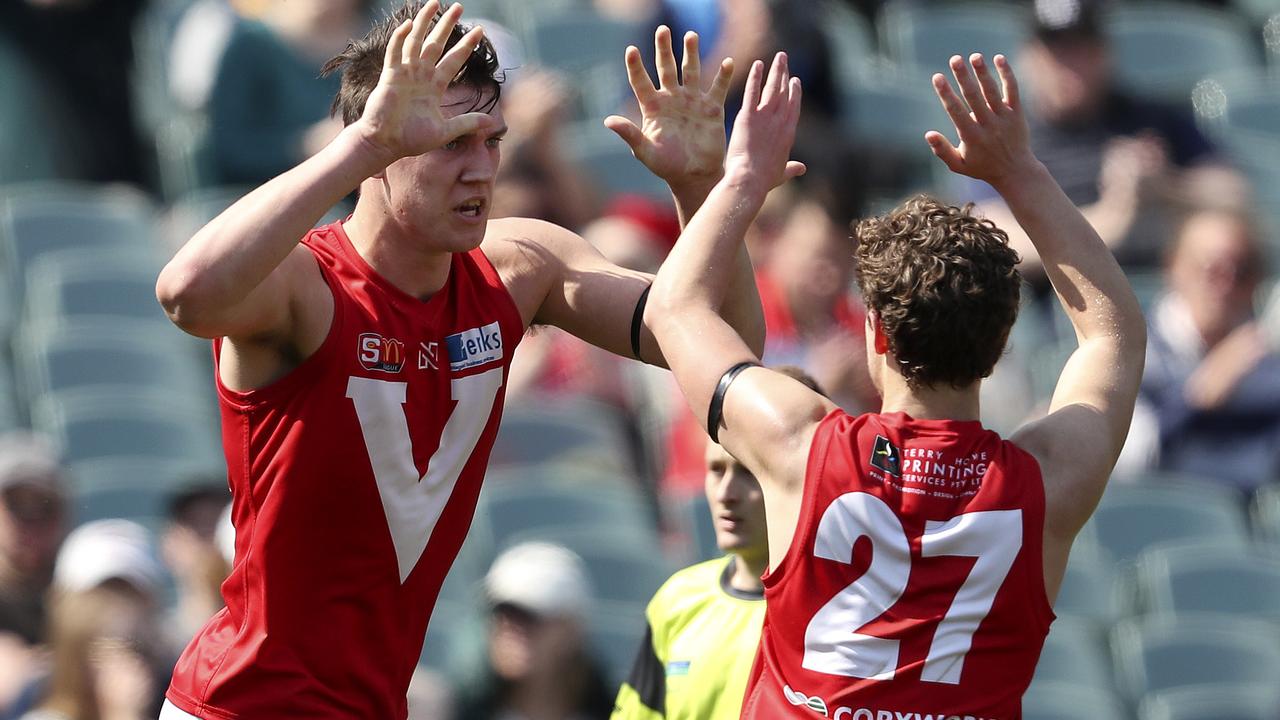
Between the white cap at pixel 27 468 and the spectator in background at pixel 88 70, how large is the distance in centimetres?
220

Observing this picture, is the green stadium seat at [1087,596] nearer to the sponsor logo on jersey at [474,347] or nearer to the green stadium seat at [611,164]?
the green stadium seat at [611,164]

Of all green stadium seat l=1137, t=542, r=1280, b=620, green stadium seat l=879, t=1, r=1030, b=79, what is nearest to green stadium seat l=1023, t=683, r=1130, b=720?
green stadium seat l=1137, t=542, r=1280, b=620

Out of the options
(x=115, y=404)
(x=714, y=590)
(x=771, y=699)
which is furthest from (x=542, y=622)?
(x=771, y=699)

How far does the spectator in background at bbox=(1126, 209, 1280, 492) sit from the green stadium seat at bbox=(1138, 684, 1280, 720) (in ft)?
4.84

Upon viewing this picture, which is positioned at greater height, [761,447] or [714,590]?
[761,447]

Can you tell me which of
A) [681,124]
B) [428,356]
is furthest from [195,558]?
[681,124]

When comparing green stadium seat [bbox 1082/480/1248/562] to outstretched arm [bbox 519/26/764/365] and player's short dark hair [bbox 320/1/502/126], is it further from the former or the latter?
player's short dark hair [bbox 320/1/502/126]

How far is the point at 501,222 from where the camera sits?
14.7 feet

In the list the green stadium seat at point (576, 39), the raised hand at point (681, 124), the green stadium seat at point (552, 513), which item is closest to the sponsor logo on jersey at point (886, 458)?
the raised hand at point (681, 124)

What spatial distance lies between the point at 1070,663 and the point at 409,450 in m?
4.46

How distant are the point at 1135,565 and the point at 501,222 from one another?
4876 millimetres

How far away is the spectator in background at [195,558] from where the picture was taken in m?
6.63

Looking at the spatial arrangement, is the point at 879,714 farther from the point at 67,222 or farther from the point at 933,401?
the point at 67,222

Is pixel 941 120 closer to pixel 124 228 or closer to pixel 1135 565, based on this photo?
pixel 1135 565
